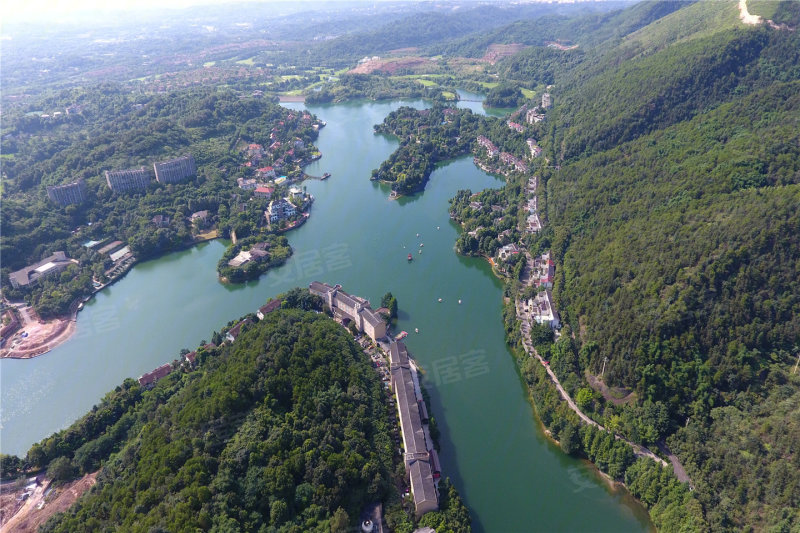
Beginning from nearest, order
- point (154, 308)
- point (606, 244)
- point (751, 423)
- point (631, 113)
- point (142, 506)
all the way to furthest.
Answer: point (142, 506) → point (751, 423) → point (606, 244) → point (154, 308) → point (631, 113)

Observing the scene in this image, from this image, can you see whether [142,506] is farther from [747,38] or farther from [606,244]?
[747,38]

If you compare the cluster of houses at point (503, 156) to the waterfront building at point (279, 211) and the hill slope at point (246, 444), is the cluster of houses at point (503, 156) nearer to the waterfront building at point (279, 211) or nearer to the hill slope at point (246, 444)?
the waterfront building at point (279, 211)

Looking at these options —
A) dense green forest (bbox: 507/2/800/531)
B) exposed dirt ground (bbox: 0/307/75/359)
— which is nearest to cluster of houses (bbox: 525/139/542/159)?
dense green forest (bbox: 507/2/800/531)

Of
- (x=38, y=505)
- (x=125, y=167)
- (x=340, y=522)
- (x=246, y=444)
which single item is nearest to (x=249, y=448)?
(x=246, y=444)

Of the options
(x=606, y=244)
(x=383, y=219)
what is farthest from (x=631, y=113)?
(x=383, y=219)

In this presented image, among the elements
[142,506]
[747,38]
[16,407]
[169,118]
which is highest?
[747,38]

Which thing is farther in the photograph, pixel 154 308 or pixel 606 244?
pixel 154 308
